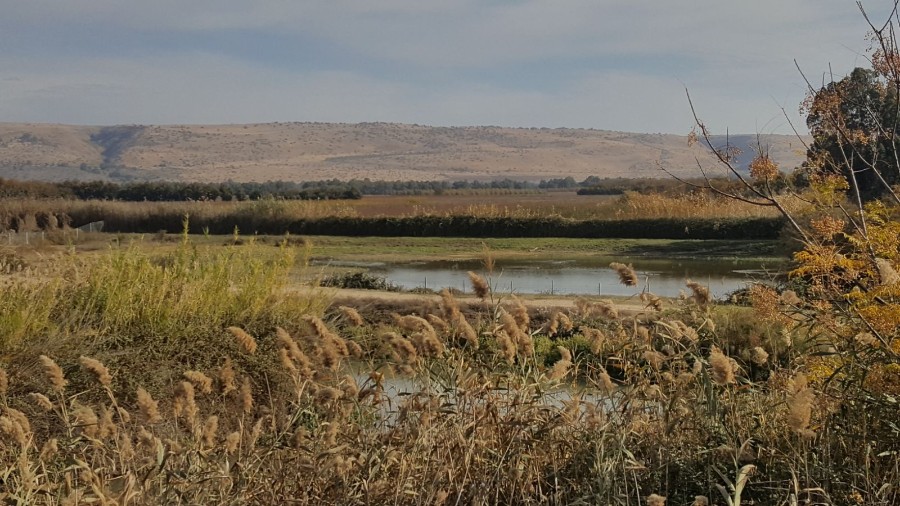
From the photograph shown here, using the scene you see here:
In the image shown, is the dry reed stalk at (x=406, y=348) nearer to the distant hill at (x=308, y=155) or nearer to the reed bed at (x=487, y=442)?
the reed bed at (x=487, y=442)

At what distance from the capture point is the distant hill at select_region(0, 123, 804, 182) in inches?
6117

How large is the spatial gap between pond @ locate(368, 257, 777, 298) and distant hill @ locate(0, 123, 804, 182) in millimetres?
120162

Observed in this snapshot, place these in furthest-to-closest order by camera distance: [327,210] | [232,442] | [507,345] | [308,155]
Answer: [308,155], [327,210], [507,345], [232,442]

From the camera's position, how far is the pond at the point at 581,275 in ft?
66.7

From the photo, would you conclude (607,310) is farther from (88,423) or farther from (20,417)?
(20,417)

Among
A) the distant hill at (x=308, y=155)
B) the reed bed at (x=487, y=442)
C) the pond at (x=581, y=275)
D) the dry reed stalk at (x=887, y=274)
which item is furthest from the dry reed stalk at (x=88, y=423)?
the distant hill at (x=308, y=155)

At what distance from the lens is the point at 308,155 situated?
179 m

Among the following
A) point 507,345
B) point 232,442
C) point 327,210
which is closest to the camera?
point 232,442

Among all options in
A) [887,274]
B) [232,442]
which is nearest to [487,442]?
[232,442]

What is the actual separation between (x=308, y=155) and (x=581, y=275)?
158550mm

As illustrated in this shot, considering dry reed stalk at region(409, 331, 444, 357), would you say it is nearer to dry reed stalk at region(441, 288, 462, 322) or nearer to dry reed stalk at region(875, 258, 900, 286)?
dry reed stalk at region(441, 288, 462, 322)

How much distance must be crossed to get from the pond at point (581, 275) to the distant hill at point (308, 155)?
12016 centimetres

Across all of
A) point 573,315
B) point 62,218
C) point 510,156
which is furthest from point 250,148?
point 573,315

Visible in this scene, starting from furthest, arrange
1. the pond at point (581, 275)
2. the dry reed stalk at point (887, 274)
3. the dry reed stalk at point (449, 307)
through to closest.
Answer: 1. the pond at point (581, 275)
2. the dry reed stalk at point (449, 307)
3. the dry reed stalk at point (887, 274)
